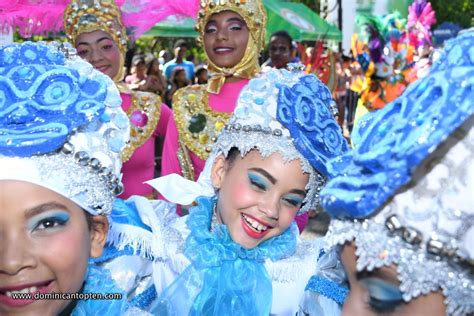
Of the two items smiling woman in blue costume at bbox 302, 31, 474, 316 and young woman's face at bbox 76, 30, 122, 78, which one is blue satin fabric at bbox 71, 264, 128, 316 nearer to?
smiling woman in blue costume at bbox 302, 31, 474, 316

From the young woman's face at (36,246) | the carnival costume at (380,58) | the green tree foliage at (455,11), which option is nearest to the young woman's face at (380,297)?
the young woman's face at (36,246)

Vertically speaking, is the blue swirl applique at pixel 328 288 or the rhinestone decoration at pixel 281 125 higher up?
the rhinestone decoration at pixel 281 125

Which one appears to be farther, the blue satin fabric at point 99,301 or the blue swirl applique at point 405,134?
the blue satin fabric at point 99,301

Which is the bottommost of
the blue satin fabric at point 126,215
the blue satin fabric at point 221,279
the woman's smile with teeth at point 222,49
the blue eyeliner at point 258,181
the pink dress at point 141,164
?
the pink dress at point 141,164

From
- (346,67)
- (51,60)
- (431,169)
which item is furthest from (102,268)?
(346,67)

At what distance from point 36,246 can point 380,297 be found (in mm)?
783

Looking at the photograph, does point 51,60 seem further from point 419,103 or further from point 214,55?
point 214,55

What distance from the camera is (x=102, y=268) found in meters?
1.99

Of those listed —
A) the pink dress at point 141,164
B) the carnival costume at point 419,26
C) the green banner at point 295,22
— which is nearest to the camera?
the pink dress at point 141,164

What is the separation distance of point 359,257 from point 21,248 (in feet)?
2.52

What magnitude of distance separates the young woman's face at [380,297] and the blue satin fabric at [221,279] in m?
0.87

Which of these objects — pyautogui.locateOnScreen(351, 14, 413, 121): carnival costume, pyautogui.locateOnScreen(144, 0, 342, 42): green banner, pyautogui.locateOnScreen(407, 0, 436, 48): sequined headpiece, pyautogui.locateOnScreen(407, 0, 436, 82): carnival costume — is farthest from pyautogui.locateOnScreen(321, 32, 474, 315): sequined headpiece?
pyautogui.locateOnScreen(144, 0, 342, 42): green banner

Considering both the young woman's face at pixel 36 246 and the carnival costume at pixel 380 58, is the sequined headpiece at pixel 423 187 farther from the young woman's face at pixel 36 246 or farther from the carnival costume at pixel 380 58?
the carnival costume at pixel 380 58

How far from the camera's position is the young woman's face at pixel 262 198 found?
2.14 m
